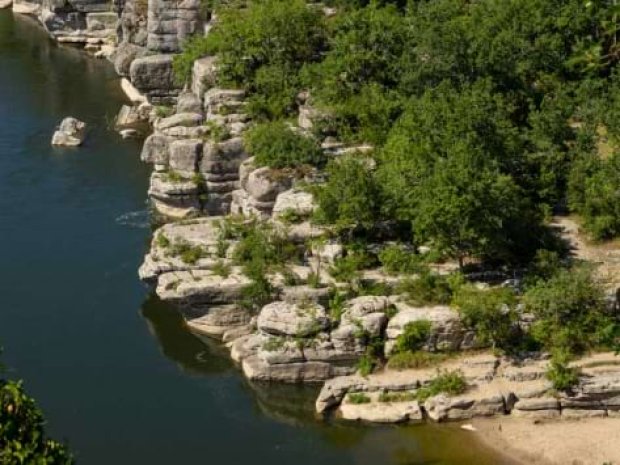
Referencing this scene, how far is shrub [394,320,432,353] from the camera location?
34156 millimetres

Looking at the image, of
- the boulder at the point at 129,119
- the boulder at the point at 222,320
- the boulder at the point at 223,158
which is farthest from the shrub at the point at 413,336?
the boulder at the point at 129,119

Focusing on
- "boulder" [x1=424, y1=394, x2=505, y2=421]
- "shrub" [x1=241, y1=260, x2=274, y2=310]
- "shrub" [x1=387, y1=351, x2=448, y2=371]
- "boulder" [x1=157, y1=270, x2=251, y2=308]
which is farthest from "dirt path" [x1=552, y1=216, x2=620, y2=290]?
"boulder" [x1=157, y1=270, x2=251, y2=308]

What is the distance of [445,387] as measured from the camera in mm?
33188

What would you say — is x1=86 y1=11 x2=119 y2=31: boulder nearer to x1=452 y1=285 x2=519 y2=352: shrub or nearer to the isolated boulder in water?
the isolated boulder in water

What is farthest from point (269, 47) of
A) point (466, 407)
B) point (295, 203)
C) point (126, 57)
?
point (466, 407)

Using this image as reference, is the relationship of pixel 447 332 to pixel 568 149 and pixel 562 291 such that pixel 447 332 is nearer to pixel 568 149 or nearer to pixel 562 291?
pixel 562 291

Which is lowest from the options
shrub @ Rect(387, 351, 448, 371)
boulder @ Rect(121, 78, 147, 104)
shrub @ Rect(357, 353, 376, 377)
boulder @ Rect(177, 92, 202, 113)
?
boulder @ Rect(121, 78, 147, 104)

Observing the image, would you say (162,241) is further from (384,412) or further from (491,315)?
(491,315)

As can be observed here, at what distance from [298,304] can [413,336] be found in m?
3.81

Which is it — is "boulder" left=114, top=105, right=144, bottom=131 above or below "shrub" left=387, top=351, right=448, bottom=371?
below

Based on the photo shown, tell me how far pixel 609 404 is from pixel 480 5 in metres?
25.2

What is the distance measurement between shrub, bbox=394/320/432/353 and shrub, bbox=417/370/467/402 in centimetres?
144

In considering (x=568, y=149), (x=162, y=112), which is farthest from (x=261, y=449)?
(x=162, y=112)

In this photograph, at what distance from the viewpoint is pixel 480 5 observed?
2083 inches
